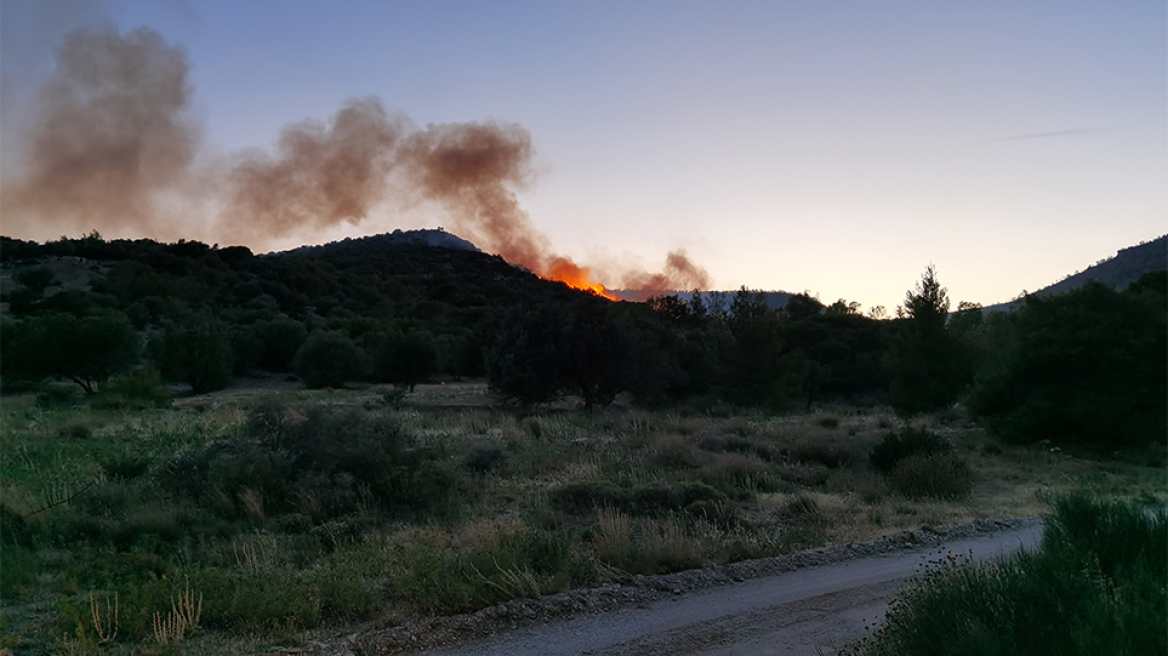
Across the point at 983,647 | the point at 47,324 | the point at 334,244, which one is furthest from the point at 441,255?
the point at 983,647

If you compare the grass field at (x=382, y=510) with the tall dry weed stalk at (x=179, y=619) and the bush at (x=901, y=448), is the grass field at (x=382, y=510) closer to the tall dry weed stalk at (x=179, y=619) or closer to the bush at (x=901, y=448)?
the tall dry weed stalk at (x=179, y=619)

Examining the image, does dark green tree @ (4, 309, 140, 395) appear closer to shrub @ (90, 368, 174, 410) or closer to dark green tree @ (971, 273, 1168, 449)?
shrub @ (90, 368, 174, 410)

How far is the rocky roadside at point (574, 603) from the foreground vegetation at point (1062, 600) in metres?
2.75

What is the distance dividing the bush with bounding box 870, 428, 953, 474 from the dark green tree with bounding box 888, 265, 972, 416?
1705 centimetres

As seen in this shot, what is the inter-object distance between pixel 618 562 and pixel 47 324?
3803cm

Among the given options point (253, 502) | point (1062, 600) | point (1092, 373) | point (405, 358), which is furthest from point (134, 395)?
point (1092, 373)

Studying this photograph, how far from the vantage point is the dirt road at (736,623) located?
23.5 feet

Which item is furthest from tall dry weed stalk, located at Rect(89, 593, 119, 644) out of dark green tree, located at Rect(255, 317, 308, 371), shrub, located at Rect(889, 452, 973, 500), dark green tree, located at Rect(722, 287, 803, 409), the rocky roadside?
dark green tree, located at Rect(255, 317, 308, 371)

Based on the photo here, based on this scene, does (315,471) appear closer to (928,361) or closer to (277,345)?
(928,361)

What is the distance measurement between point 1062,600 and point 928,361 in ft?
112

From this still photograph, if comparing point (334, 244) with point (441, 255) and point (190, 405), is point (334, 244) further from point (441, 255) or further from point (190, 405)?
point (190, 405)

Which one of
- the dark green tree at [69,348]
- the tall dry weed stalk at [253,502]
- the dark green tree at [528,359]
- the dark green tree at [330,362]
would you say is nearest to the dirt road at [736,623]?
the tall dry weed stalk at [253,502]

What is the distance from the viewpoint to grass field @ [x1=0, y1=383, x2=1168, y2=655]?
7938 millimetres

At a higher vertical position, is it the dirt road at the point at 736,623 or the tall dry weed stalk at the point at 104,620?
the tall dry weed stalk at the point at 104,620
